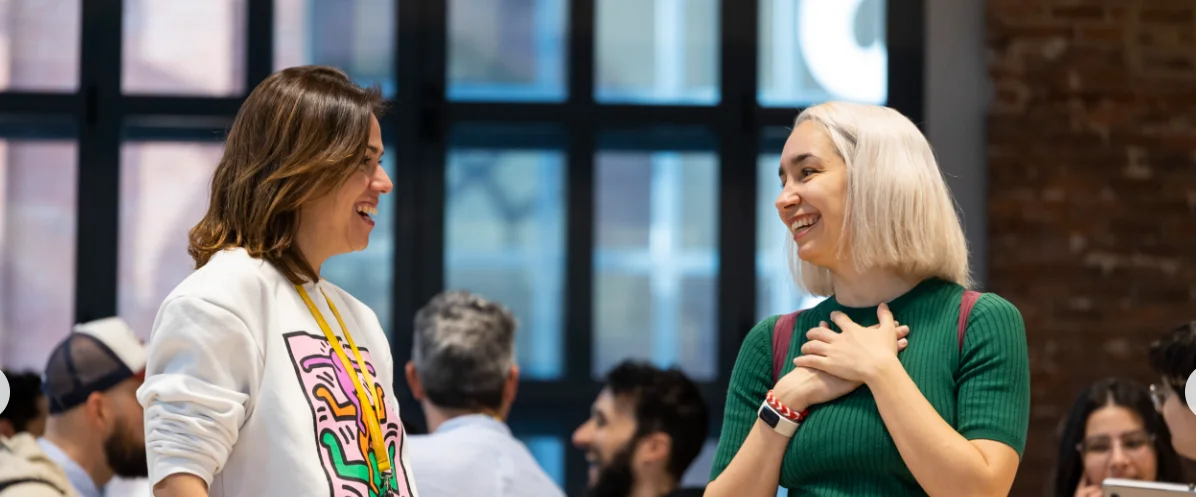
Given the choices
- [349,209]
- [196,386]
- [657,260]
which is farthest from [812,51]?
[196,386]

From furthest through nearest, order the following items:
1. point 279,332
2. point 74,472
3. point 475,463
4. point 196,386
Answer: point 74,472
point 475,463
point 279,332
point 196,386

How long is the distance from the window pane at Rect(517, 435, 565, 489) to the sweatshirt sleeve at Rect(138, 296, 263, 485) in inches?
130

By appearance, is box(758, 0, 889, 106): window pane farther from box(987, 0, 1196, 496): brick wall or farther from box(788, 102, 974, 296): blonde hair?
box(788, 102, 974, 296): blonde hair

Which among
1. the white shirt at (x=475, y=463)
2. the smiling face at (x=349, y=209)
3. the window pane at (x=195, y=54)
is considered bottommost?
the white shirt at (x=475, y=463)

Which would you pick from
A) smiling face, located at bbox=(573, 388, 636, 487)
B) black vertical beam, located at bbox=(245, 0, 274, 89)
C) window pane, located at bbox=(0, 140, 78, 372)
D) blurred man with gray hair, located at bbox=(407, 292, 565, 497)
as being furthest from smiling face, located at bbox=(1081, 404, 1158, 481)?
window pane, located at bbox=(0, 140, 78, 372)

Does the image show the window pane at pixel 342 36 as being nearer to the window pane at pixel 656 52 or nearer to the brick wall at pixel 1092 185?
the window pane at pixel 656 52

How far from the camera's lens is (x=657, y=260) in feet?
16.2

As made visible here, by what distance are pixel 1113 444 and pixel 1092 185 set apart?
1.59 m

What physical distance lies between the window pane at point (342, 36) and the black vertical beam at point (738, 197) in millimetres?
1276

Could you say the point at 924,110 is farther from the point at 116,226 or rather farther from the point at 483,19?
the point at 116,226

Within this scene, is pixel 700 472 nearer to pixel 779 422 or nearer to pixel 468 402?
pixel 468 402

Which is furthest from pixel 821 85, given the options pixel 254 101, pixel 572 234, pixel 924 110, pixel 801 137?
pixel 254 101

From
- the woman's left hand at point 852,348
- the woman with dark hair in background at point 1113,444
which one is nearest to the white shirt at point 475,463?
the woman's left hand at point 852,348

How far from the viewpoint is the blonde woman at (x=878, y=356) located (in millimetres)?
1689
